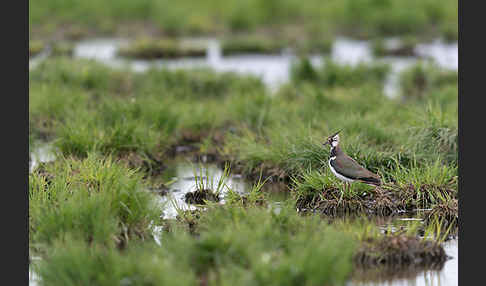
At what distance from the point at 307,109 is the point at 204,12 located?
81.4 ft

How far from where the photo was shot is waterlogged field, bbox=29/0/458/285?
23.2 ft

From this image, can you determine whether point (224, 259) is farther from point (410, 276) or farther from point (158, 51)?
point (158, 51)

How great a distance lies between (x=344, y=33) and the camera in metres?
35.9

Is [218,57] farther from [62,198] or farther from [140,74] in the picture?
[62,198]

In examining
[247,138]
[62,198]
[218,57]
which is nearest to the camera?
[62,198]

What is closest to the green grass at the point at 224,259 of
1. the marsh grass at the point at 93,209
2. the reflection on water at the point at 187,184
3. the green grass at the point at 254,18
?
the marsh grass at the point at 93,209

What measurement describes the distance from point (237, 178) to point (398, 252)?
450cm

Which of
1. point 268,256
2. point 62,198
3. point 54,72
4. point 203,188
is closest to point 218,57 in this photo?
point 54,72

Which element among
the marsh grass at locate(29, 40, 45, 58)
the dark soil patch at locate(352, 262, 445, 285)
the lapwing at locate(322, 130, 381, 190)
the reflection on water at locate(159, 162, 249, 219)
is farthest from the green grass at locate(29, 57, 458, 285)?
the marsh grass at locate(29, 40, 45, 58)

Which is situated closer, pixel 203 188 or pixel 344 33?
pixel 203 188

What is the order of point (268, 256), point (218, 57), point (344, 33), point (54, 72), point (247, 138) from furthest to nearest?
1. point (344, 33)
2. point (218, 57)
3. point (54, 72)
4. point (247, 138)
5. point (268, 256)

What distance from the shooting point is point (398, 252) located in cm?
815

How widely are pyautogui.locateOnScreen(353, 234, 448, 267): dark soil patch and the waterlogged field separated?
1cm

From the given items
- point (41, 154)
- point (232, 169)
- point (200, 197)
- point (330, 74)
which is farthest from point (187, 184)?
point (330, 74)
